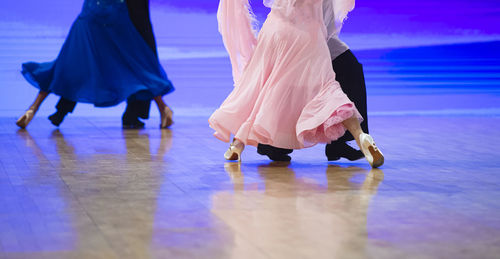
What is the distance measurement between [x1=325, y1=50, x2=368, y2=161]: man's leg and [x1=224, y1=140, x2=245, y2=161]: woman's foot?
0.43 meters

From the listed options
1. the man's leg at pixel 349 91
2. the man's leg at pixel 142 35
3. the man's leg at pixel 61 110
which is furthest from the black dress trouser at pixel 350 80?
the man's leg at pixel 61 110

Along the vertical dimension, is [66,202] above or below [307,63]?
below

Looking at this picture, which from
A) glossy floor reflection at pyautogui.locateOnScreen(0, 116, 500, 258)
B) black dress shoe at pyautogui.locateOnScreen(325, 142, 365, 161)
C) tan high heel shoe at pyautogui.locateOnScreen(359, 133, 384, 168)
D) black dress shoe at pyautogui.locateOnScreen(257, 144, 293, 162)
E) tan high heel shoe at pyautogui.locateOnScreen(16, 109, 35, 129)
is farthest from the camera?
tan high heel shoe at pyautogui.locateOnScreen(16, 109, 35, 129)

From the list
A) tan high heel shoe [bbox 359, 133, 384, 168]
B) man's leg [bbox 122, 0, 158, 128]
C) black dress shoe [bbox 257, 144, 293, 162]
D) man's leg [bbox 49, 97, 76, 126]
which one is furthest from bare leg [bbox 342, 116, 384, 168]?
man's leg [bbox 49, 97, 76, 126]

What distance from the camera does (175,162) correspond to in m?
3.85

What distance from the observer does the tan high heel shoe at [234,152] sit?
3.91 meters

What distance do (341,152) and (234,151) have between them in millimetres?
513

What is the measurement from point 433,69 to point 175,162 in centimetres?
569

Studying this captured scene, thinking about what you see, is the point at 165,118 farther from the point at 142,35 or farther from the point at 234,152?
the point at 234,152

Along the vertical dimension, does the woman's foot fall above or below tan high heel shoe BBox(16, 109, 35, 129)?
above

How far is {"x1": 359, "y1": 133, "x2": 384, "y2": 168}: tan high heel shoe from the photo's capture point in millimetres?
3645

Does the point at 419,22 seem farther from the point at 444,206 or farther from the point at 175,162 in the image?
the point at 444,206

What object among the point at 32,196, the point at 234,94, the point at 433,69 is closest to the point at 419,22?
the point at 433,69

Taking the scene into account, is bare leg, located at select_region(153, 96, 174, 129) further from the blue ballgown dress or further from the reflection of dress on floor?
the reflection of dress on floor
